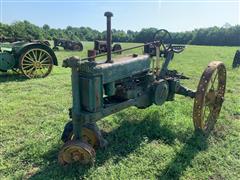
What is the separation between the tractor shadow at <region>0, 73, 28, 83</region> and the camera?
898 cm

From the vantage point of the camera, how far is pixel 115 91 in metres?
4.12

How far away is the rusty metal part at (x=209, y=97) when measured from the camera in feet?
13.7

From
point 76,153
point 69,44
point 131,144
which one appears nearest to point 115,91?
point 131,144

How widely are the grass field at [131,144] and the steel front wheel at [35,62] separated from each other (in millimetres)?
2686

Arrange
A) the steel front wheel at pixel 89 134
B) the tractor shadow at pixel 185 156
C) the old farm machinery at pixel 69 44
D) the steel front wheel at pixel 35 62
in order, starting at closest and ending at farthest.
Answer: the tractor shadow at pixel 185 156 < the steel front wheel at pixel 89 134 < the steel front wheel at pixel 35 62 < the old farm machinery at pixel 69 44

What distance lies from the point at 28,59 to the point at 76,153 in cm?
636

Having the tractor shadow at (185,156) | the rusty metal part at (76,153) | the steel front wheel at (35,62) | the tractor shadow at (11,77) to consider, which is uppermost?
the steel front wheel at (35,62)

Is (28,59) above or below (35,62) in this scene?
above

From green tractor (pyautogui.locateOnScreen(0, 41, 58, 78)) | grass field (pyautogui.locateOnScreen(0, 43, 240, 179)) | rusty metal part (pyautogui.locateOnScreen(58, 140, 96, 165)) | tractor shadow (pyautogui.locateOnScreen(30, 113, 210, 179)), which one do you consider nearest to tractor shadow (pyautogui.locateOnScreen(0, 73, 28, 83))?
green tractor (pyautogui.locateOnScreen(0, 41, 58, 78))

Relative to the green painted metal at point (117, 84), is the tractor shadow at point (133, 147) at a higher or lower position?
lower

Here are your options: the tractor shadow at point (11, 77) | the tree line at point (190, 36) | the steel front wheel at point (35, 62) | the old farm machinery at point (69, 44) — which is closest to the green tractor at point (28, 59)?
the steel front wheel at point (35, 62)

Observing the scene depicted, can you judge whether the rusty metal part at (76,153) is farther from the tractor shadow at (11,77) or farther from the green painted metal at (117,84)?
the tractor shadow at (11,77)

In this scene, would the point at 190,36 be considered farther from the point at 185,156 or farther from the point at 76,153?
the point at 76,153

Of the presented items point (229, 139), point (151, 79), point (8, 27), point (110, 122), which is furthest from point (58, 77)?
point (8, 27)
